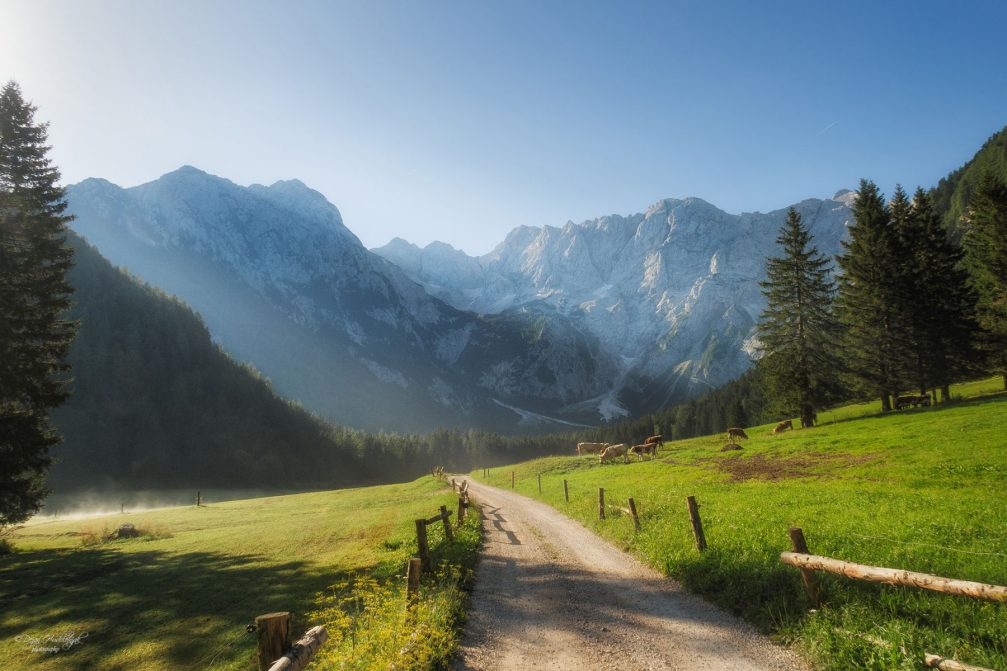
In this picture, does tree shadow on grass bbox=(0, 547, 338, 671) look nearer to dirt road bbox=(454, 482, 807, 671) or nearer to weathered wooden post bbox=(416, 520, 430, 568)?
weathered wooden post bbox=(416, 520, 430, 568)

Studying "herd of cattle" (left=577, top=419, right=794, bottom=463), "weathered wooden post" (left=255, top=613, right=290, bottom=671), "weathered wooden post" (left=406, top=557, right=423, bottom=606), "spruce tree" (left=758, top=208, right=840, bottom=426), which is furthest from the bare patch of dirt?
"weathered wooden post" (left=255, top=613, right=290, bottom=671)

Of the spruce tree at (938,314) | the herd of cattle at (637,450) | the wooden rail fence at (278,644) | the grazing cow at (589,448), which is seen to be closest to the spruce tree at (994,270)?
the spruce tree at (938,314)

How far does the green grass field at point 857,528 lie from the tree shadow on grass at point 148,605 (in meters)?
12.7

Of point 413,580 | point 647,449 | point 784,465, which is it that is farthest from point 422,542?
point 647,449

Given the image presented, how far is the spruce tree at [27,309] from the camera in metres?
26.5

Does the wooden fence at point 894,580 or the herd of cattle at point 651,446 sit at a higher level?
the wooden fence at point 894,580

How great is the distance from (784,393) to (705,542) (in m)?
42.4

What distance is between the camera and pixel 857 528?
14750 millimetres

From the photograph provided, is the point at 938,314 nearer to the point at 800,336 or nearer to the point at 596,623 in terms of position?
the point at 800,336

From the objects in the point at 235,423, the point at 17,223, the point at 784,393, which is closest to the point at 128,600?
the point at 17,223

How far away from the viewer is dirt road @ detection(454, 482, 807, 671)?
955 cm

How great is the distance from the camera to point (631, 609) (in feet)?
41.1

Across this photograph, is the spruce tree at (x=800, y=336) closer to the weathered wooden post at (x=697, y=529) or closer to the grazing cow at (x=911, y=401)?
the grazing cow at (x=911, y=401)

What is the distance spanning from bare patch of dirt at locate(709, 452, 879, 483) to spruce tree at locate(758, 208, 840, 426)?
1668 centimetres
